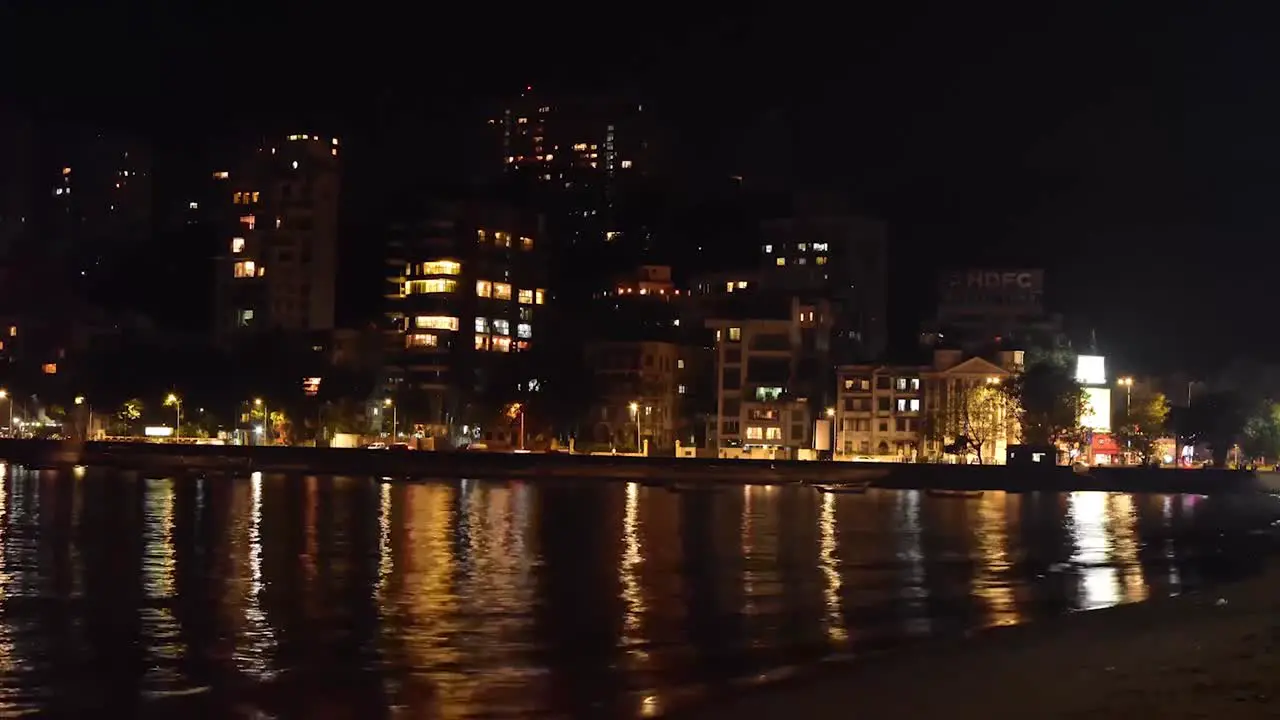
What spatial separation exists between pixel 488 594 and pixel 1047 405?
75920mm

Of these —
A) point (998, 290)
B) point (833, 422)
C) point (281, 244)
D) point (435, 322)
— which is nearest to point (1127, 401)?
point (833, 422)

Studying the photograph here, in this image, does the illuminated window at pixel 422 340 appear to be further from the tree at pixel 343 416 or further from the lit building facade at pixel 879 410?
the lit building facade at pixel 879 410

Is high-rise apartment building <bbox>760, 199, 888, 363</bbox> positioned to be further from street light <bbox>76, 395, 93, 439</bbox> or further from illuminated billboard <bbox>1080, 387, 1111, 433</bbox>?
street light <bbox>76, 395, 93, 439</bbox>

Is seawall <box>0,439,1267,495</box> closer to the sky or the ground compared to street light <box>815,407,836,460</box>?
closer to the ground

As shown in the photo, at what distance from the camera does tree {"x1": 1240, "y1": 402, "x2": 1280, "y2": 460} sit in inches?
4429

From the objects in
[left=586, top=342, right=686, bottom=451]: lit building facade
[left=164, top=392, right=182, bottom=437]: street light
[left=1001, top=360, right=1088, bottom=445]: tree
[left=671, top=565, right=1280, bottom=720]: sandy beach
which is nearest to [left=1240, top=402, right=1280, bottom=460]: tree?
[left=1001, top=360, right=1088, bottom=445]: tree

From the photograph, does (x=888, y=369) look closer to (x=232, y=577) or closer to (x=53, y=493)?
(x=53, y=493)

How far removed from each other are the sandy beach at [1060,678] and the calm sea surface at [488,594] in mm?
1328

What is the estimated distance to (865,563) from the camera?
38406 mm

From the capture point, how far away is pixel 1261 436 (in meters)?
113

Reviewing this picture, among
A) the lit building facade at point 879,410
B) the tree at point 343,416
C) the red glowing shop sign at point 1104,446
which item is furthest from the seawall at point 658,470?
the red glowing shop sign at point 1104,446

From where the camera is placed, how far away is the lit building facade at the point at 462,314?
11288 cm

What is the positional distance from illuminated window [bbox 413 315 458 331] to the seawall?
2152 cm

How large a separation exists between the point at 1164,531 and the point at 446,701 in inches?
1681
